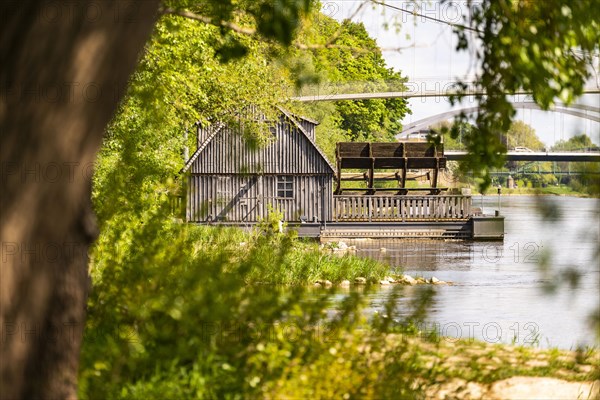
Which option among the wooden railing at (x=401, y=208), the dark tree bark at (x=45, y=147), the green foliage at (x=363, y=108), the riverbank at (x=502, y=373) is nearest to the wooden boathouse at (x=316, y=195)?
the wooden railing at (x=401, y=208)

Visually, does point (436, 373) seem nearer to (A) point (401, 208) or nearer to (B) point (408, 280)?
(B) point (408, 280)

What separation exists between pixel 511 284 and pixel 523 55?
18722 millimetres

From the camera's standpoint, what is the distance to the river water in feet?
15.4

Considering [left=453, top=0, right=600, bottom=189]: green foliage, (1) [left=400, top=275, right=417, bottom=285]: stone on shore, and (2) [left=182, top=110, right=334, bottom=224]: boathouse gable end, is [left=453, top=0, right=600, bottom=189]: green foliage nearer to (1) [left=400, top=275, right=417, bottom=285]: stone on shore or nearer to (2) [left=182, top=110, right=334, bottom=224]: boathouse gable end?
(1) [left=400, top=275, right=417, bottom=285]: stone on shore

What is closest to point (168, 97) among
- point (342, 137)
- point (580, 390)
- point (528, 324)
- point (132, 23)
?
point (528, 324)

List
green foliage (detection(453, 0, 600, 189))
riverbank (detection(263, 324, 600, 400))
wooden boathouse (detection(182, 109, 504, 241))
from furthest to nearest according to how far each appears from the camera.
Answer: wooden boathouse (detection(182, 109, 504, 241))
green foliage (detection(453, 0, 600, 189))
riverbank (detection(263, 324, 600, 400))

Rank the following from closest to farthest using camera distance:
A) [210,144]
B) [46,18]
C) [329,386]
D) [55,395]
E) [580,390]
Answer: [46,18]
[55,395]
[329,386]
[580,390]
[210,144]

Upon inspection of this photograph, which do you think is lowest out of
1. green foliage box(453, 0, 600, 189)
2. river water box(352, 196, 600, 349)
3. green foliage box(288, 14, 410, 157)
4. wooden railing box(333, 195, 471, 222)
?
river water box(352, 196, 600, 349)

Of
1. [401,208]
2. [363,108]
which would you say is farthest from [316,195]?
[363,108]

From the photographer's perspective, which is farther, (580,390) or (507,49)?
(580,390)

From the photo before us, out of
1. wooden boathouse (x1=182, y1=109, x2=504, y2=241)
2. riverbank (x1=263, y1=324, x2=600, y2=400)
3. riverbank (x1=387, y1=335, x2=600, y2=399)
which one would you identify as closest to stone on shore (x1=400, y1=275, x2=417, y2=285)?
wooden boathouse (x1=182, y1=109, x2=504, y2=241)

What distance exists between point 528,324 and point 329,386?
11760 millimetres

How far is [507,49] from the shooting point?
6156mm

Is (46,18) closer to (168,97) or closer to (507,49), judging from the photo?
(507,49)
